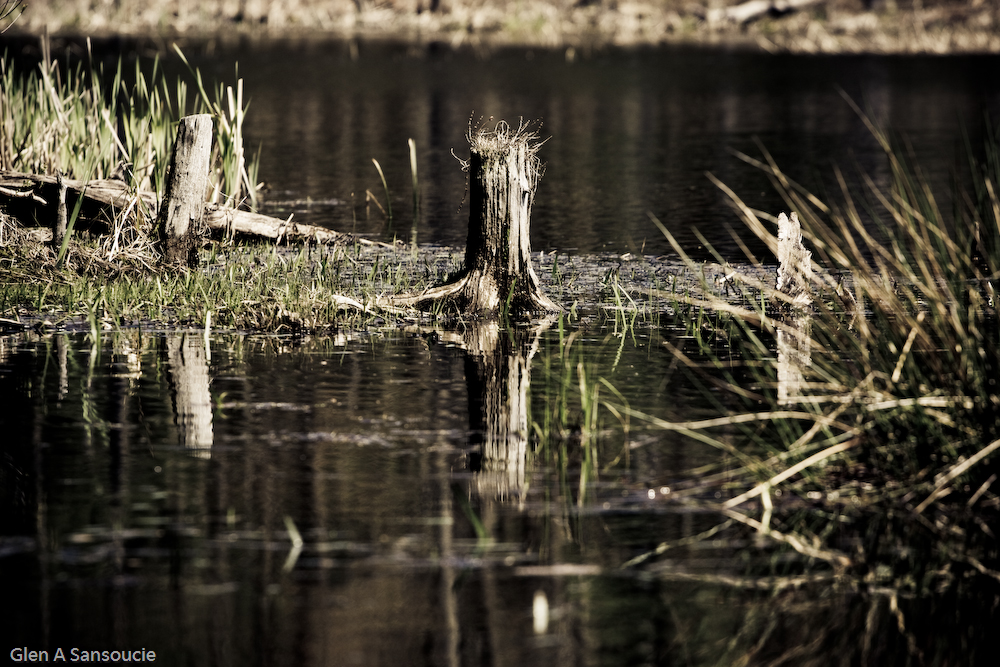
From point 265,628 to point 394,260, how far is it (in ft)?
29.0

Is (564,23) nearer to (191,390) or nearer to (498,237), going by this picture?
(498,237)

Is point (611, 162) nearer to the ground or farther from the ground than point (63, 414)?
farther from the ground

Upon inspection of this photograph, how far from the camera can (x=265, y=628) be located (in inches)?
208

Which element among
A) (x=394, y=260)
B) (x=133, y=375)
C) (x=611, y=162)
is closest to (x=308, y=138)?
(x=611, y=162)

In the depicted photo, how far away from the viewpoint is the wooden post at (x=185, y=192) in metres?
12.1

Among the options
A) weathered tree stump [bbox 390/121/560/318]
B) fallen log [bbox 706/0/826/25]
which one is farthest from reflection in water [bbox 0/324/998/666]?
fallen log [bbox 706/0/826/25]

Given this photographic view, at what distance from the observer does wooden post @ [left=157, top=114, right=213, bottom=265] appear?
39.5 feet

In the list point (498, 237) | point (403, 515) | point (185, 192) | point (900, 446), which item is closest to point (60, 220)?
point (185, 192)

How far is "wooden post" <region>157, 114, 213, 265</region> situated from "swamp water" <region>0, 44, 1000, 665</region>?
1.74 meters

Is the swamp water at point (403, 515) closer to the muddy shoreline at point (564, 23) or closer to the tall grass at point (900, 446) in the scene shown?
the tall grass at point (900, 446)

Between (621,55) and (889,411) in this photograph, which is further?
(621,55)

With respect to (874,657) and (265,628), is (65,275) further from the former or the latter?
(874,657)

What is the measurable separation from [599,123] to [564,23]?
31.0 meters

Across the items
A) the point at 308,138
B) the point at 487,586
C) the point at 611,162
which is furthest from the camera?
the point at 308,138
